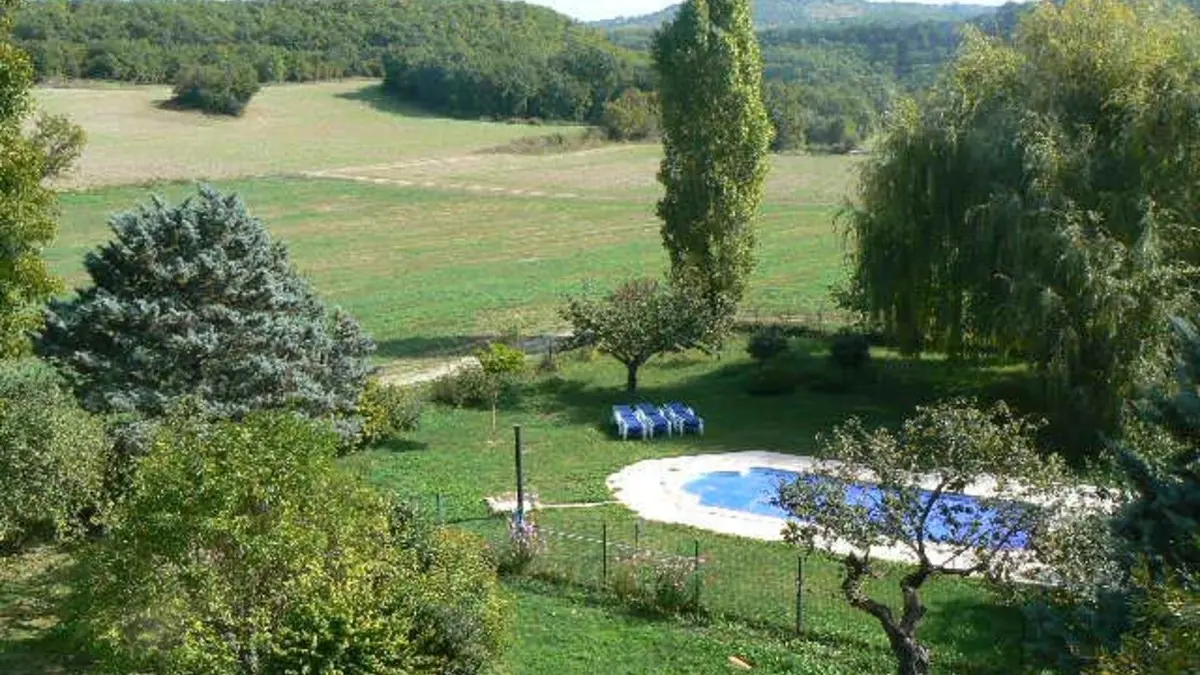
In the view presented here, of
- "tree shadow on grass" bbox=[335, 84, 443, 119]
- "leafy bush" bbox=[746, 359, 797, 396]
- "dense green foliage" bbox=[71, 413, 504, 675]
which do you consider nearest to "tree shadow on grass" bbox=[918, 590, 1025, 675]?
"dense green foliage" bbox=[71, 413, 504, 675]

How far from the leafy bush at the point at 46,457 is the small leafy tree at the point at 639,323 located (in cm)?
1410

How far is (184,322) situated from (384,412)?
22.7ft

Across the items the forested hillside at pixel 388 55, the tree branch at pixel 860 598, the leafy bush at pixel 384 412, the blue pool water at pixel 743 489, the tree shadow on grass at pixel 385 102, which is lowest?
the blue pool water at pixel 743 489

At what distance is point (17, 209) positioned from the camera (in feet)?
56.4

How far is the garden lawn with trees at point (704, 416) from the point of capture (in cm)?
1288

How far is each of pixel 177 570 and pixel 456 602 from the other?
3044 mm

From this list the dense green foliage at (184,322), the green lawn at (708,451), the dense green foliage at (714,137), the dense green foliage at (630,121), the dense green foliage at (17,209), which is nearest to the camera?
the dense green foliage at (17,209)

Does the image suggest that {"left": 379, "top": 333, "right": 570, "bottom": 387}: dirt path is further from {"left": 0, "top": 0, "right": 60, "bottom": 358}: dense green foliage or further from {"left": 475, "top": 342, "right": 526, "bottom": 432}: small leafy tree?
{"left": 0, "top": 0, "right": 60, "bottom": 358}: dense green foliage

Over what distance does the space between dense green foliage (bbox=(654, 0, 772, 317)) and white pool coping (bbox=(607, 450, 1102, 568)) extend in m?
10.6

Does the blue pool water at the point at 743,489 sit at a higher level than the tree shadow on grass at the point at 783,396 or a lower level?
lower

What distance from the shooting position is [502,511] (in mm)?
22453

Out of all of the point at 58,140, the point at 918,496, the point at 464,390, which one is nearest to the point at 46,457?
the point at 918,496

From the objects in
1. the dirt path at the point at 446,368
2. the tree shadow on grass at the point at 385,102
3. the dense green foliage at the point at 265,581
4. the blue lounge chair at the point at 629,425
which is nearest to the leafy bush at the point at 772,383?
the blue lounge chair at the point at 629,425

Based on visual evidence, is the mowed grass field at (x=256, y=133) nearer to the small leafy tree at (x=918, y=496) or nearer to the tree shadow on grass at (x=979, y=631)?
the tree shadow on grass at (x=979, y=631)
